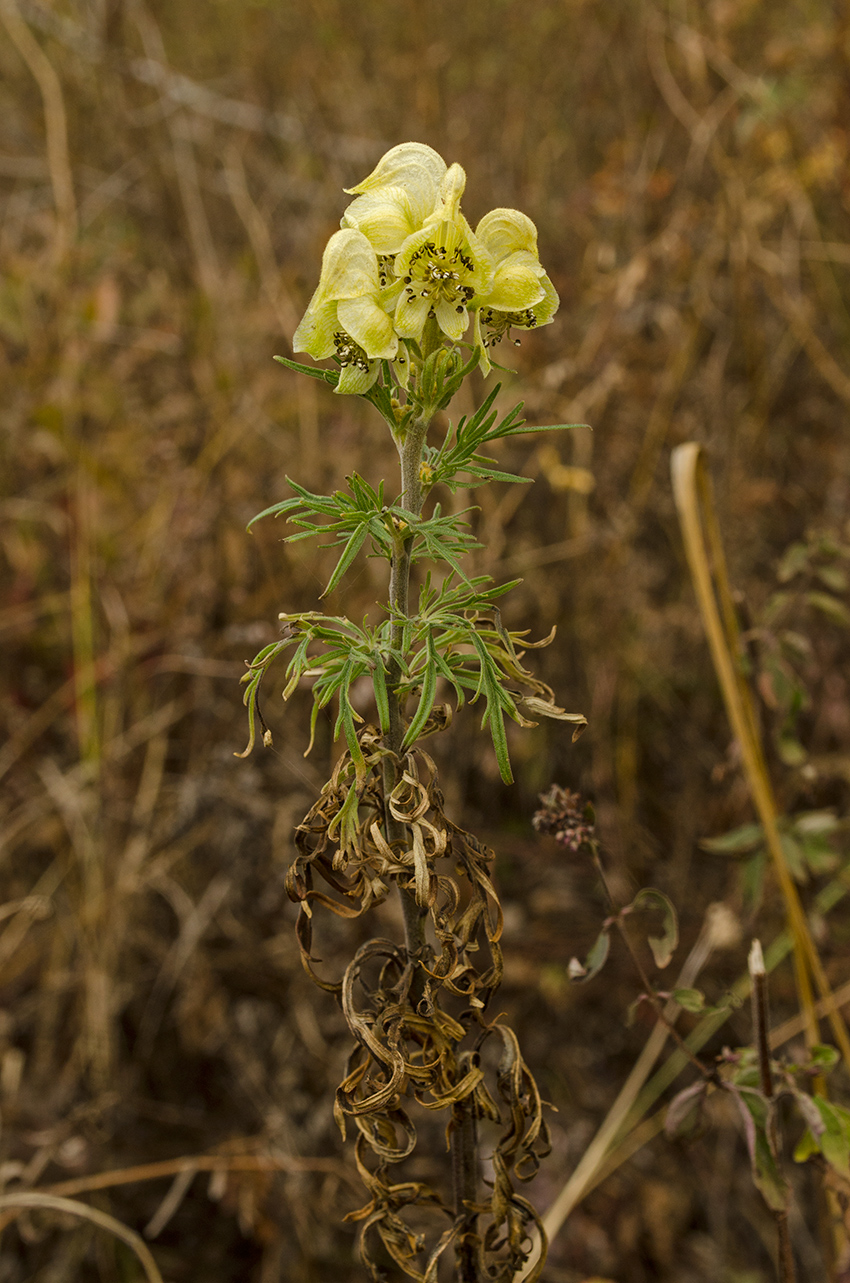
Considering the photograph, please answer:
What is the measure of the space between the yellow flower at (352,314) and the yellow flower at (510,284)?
10 centimetres

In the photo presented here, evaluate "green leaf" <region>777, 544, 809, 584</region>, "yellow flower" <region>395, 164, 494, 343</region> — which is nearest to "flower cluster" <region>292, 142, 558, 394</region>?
"yellow flower" <region>395, 164, 494, 343</region>

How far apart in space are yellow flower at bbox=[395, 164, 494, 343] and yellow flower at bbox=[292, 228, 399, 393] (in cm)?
2

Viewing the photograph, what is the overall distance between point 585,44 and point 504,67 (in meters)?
0.64

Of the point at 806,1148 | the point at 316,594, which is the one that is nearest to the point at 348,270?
the point at 806,1148

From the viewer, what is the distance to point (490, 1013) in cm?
277

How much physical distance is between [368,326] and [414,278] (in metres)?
0.07

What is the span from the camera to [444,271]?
2.93 ft

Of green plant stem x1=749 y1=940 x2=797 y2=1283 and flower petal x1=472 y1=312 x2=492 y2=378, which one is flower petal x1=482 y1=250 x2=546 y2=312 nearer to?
flower petal x1=472 y1=312 x2=492 y2=378

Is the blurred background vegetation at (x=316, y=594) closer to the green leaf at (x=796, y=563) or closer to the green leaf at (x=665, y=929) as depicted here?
the green leaf at (x=796, y=563)

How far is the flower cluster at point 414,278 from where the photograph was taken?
896 millimetres

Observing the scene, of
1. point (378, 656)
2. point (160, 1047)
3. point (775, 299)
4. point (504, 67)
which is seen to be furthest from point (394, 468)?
point (504, 67)

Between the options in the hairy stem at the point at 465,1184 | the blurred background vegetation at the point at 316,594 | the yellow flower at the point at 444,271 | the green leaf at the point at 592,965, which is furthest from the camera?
the blurred background vegetation at the point at 316,594

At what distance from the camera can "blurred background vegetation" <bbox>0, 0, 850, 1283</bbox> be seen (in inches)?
96.3

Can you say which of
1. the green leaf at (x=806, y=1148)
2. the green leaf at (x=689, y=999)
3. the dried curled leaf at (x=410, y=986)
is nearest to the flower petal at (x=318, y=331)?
the dried curled leaf at (x=410, y=986)
